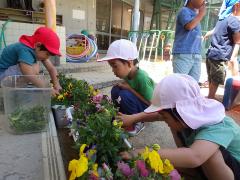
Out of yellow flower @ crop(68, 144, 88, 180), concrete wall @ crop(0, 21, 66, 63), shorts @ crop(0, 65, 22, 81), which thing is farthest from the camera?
concrete wall @ crop(0, 21, 66, 63)

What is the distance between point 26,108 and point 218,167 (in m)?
1.44

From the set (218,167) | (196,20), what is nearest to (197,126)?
(218,167)

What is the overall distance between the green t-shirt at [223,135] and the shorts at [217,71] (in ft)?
7.17

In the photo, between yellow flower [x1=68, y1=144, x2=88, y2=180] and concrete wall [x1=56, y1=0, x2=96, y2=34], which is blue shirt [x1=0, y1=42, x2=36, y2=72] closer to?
yellow flower [x1=68, y1=144, x2=88, y2=180]

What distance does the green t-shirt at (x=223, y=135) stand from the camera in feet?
4.69

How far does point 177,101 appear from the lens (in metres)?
1.41

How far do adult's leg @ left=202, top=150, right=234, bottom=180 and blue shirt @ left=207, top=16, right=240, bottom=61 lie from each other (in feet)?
7.68

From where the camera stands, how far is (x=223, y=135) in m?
1.46

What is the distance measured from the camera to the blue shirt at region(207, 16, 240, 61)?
3.41 metres

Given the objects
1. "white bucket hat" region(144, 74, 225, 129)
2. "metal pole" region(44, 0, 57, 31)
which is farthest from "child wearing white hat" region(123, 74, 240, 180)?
"metal pole" region(44, 0, 57, 31)

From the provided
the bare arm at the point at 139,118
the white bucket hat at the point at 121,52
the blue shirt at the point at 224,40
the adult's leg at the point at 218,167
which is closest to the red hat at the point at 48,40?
the white bucket hat at the point at 121,52

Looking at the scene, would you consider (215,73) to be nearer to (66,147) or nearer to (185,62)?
(185,62)

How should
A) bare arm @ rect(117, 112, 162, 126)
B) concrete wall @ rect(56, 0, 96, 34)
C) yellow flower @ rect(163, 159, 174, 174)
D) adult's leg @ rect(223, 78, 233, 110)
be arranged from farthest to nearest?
concrete wall @ rect(56, 0, 96, 34) → adult's leg @ rect(223, 78, 233, 110) → bare arm @ rect(117, 112, 162, 126) → yellow flower @ rect(163, 159, 174, 174)

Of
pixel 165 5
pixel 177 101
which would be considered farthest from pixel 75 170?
pixel 165 5
